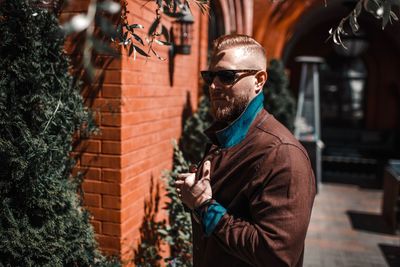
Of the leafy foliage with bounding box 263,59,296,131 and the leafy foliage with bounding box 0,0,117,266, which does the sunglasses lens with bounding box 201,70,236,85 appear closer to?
the leafy foliage with bounding box 0,0,117,266

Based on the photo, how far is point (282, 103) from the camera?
7.95 meters

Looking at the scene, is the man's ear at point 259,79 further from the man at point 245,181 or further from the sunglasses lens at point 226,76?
the sunglasses lens at point 226,76

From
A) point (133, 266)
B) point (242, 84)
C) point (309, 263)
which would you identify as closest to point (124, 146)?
point (133, 266)

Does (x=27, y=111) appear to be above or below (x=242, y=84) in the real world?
below

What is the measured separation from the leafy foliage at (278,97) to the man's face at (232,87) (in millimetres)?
6168

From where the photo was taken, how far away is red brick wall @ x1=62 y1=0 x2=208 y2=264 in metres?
2.65

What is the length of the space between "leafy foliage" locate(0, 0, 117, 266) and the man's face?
0.93 m

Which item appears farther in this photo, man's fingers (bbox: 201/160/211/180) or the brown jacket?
man's fingers (bbox: 201/160/211/180)

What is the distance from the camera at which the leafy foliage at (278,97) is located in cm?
787

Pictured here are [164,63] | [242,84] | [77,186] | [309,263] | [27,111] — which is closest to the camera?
[242,84]

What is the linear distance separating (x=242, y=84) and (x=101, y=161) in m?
1.38

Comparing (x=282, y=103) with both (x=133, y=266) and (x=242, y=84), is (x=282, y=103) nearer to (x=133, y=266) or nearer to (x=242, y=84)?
(x=133, y=266)

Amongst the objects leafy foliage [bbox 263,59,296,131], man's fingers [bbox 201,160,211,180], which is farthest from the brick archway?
man's fingers [bbox 201,160,211,180]

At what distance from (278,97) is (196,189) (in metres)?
6.56
